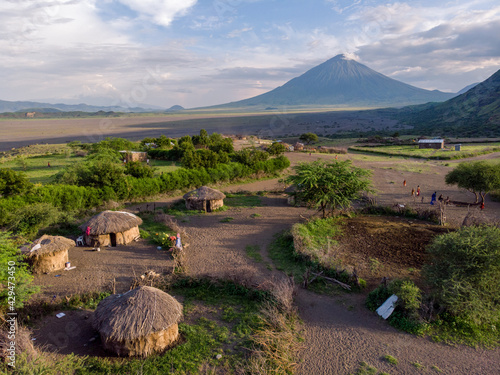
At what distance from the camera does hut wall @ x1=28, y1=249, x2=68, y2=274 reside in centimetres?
1113

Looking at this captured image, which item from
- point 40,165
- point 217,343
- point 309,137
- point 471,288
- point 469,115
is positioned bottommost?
point 217,343

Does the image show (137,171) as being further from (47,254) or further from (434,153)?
(434,153)

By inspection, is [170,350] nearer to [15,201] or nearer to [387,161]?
[15,201]

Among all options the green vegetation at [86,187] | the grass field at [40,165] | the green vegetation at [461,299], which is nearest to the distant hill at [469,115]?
the green vegetation at [86,187]

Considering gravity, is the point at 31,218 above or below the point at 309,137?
below

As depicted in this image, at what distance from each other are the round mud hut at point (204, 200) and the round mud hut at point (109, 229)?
196 inches

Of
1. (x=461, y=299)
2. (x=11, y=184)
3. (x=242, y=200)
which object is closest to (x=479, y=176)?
(x=461, y=299)

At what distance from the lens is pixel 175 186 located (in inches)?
875

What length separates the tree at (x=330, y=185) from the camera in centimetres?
1619

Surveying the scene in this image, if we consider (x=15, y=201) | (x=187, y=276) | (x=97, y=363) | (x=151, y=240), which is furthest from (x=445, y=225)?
(x=15, y=201)

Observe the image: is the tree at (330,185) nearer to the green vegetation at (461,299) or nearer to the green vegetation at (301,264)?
the green vegetation at (301,264)

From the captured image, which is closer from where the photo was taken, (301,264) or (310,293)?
(310,293)

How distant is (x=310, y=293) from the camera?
10203 millimetres

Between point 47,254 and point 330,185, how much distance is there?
12310 mm
